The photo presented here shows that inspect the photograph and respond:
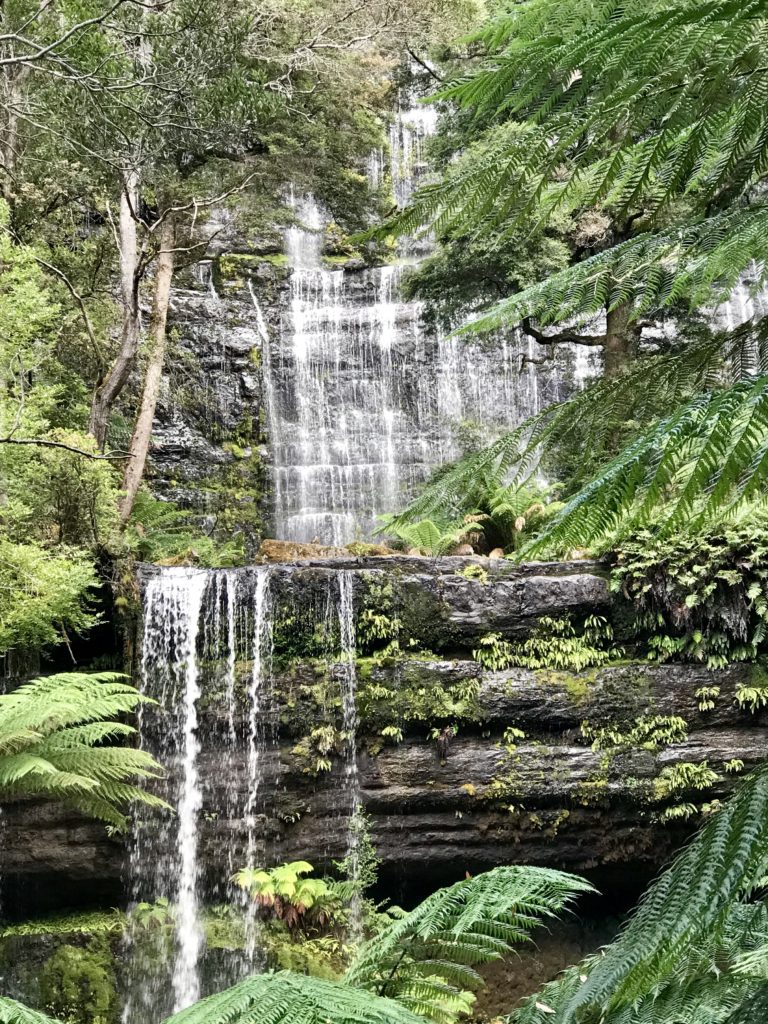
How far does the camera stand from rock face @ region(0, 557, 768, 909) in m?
8.30

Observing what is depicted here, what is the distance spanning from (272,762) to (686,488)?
8039 mm

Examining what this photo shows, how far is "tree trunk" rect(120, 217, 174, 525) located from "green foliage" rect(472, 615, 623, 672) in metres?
4.54

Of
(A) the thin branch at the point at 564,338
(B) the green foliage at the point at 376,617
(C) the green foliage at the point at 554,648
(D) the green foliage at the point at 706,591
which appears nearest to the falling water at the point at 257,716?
(B) the green foliage at the point at 376,617

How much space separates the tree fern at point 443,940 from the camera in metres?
1.64

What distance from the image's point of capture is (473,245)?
1041 centimetres

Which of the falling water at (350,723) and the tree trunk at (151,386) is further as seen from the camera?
the tree trunk at (151,386)

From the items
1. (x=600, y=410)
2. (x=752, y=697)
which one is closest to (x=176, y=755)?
(x=752, y=697)

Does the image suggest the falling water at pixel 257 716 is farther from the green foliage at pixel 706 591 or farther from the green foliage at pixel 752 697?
the green foliage at pixel 752 697

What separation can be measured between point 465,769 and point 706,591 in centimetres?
302

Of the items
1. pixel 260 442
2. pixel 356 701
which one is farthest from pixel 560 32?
pixel 260 442

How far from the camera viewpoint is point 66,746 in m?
5.67

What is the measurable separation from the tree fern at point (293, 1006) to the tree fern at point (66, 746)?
396 cm

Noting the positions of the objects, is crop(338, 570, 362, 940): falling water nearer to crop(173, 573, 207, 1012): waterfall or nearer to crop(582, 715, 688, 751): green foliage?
crop(173, 573, 207, 1012): waterfall

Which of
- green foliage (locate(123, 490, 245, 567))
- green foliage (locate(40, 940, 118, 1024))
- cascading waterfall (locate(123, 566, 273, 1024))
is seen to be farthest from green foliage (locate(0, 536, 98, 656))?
green foliage (locate(40, 940, 118, 1024))
